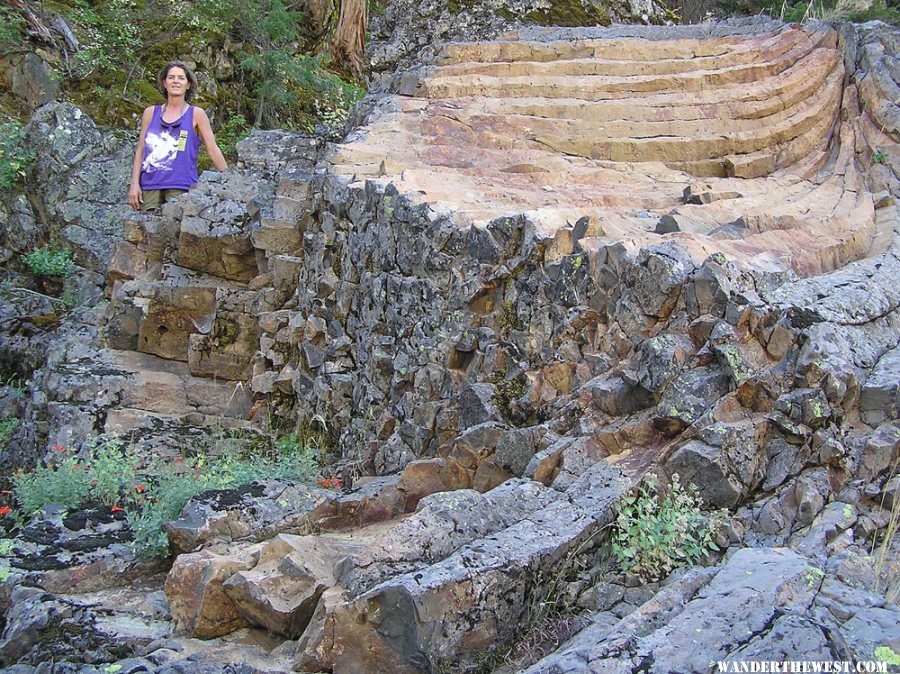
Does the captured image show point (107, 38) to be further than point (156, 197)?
Yes

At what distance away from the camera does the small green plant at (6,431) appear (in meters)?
7.08

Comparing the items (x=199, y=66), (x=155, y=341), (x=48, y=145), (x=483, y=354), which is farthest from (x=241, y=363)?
(x=199, y=66)

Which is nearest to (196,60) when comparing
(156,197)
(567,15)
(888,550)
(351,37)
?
(351,37)

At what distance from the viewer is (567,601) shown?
3.14 m

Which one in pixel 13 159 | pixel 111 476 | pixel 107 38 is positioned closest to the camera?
pixel 111 476

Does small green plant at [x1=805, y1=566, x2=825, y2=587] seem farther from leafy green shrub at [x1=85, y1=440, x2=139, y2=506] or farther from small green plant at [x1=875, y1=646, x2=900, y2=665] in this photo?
leafy green shrub at [x1=85, y1=440, x2=139, y2=506]

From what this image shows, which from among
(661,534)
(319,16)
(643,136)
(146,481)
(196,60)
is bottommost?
(146,481)

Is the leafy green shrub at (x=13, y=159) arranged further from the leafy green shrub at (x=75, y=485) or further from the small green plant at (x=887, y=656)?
the small green plant at (x=887, y=656)

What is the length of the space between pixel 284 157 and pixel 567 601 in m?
5.67

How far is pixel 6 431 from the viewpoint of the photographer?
7230mm

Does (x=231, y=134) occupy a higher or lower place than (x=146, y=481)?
higher

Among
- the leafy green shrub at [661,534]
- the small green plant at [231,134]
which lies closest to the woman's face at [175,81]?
the small green plant at [231,134]

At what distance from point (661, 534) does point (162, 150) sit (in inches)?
217

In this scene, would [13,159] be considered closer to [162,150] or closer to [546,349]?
[162,150]
